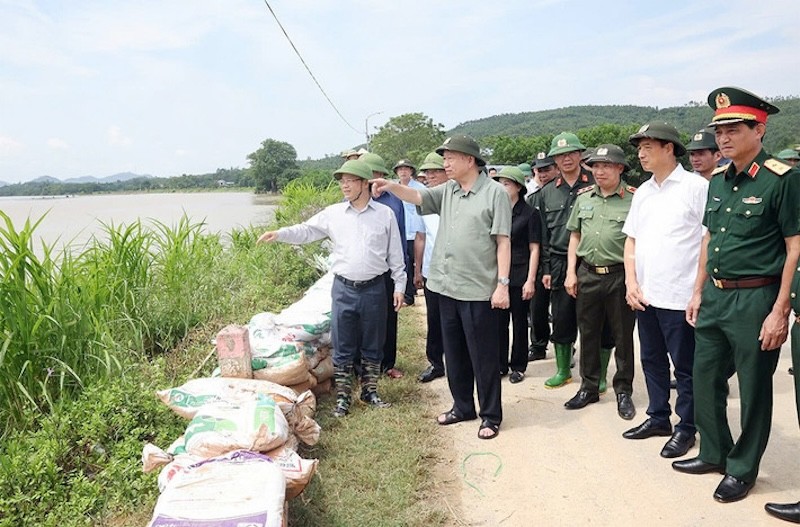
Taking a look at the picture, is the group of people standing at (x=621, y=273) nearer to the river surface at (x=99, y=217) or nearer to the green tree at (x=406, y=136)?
the river surface at (x=99, y=217)

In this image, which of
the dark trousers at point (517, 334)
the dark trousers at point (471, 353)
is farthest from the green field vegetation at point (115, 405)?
the dark trousers at point (517, 334)

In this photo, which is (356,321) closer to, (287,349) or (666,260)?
(287,349)

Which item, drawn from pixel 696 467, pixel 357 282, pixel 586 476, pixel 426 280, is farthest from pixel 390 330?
pixel 696 467

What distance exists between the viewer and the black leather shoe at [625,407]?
12.2 ft

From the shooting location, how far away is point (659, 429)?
3.44 m

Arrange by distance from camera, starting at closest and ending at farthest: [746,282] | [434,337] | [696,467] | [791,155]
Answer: [746,282] → [696,467] → [434,337] → [791,155]

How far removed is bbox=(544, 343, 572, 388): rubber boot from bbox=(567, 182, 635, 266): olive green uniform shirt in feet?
2.82

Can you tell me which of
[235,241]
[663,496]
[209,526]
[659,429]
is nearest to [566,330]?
[659,429]

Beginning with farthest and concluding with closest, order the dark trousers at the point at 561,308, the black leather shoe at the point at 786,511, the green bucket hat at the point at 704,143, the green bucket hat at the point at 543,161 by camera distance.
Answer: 1. the green bucket hat at the point at 543,161
2. the green bucket hat at the point at 704,143
3. the dark trousers at the point at 561,308
4. the black leather shoe at the point at 786,511

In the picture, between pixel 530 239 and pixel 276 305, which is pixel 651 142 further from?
pixel 276 305

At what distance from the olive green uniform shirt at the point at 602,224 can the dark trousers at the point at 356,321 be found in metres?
1.39

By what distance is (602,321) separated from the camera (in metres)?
3.86

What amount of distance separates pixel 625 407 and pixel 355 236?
6.96ft

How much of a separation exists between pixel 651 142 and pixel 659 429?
1705mm
